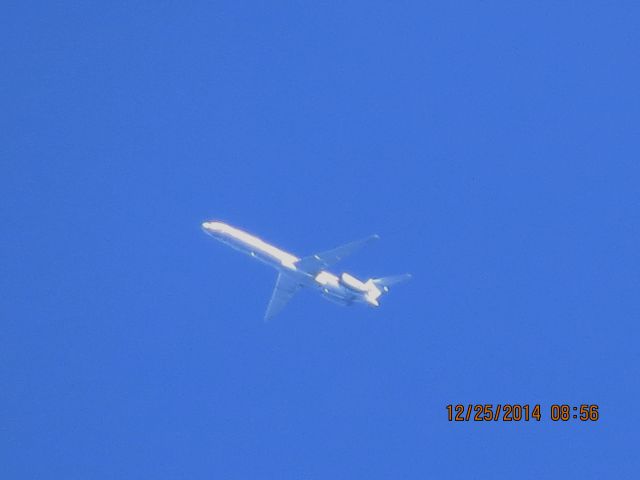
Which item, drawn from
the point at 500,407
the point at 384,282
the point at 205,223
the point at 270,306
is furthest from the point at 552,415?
the point at 205,223

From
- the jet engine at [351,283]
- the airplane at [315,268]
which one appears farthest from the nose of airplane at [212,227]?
the jet engine at [351,283]

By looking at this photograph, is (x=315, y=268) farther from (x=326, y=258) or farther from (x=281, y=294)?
(x=281, y=294)

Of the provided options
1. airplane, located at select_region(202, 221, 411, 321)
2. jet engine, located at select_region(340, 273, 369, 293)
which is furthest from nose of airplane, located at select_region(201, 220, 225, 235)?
jet engine, located at select_region(340, 273, 369, 293)

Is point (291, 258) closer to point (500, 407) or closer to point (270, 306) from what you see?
point (270, 306)

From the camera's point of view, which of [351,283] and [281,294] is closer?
[351,283]

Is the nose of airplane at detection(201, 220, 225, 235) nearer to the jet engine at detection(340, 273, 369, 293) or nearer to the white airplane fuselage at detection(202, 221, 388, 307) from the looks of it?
the white airplane fuselage at detection(202, 221, 388, 307)

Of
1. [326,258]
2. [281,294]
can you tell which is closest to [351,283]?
[326,258]
